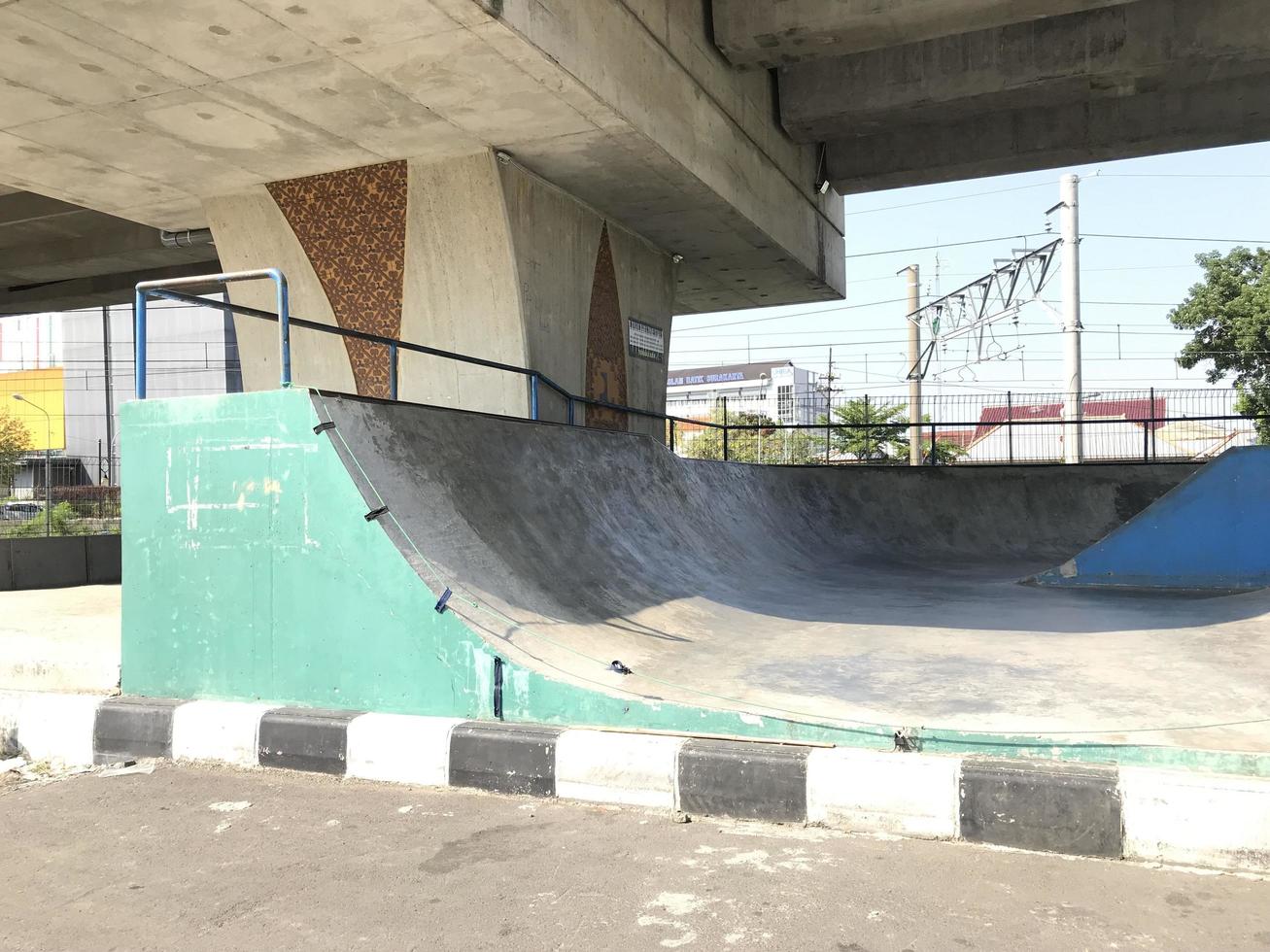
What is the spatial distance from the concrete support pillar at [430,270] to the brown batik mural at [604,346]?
0.15 meters

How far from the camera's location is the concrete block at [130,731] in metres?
5.30

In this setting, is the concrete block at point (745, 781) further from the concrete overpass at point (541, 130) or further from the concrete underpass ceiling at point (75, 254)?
the concrete underpass ceiling at point (75, 254)

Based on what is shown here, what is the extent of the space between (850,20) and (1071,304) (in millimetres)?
22156

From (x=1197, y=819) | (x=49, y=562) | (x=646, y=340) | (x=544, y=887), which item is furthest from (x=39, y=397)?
(x=1197, y=819)

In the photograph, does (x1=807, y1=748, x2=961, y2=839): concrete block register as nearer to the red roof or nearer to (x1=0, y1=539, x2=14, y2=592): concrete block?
(x1=0, y1=539, x2=14, y2=592): concrete block

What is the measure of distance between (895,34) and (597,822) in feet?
31.1

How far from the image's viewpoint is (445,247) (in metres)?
10.1

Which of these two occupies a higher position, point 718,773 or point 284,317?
Result: point 284,317

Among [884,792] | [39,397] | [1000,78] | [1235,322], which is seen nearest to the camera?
[884,792]

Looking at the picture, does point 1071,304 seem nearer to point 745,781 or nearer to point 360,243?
point 360,243

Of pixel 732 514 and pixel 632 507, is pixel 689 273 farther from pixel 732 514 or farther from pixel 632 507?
pixel 632 507

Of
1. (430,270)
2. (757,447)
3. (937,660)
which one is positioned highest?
(430,270)

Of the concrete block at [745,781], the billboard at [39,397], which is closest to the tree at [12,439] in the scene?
the billboard at [39,397]

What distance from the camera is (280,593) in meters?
5.60
